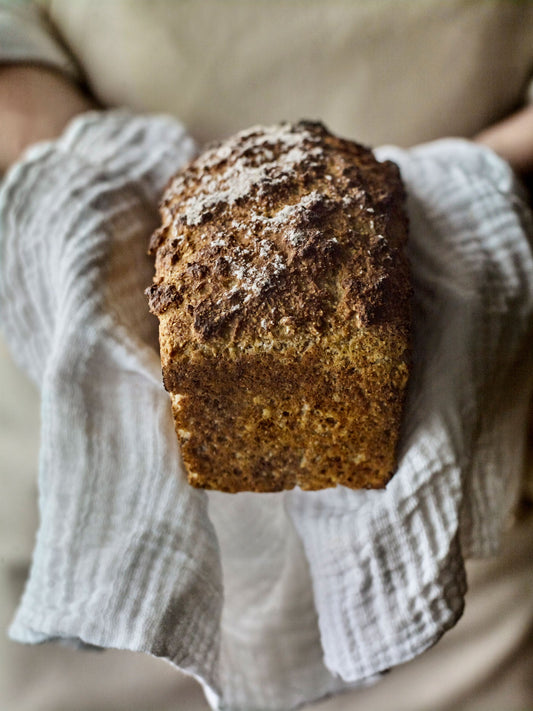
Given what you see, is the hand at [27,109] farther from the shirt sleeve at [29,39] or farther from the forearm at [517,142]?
the forearm at [517,142]

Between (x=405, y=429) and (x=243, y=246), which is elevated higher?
(x=243, y=246)

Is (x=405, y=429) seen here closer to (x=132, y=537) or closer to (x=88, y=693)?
(x=132, y=537)

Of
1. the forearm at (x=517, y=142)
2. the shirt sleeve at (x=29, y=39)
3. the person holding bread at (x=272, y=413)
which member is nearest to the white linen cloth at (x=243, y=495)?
the person holding bread at (x=272, y=413)

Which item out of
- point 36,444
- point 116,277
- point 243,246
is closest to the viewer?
point 243,246

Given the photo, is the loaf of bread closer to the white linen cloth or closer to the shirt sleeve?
the white linen cloth

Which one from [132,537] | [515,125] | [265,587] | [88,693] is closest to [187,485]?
[132,537]

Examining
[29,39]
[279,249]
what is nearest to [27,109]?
[29,39]
